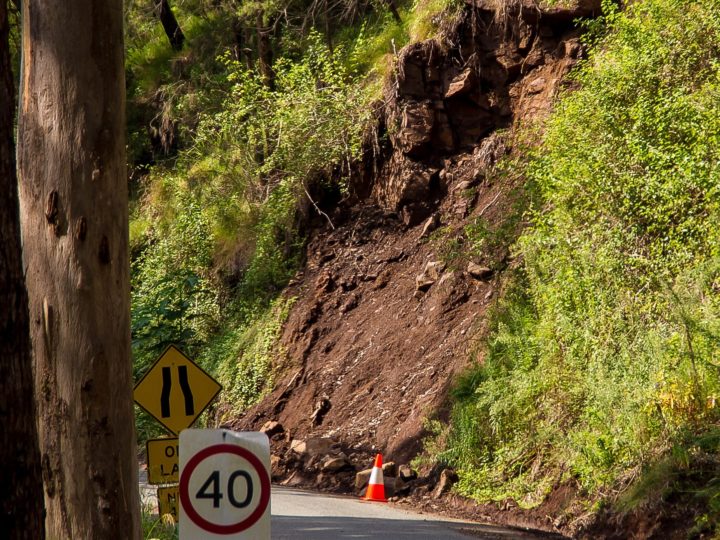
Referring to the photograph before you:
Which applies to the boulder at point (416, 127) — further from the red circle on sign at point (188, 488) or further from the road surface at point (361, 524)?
the red circle on sign at point (188, 488)

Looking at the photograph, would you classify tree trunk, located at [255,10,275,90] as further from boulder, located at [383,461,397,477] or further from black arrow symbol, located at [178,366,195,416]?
black arrow symbol, located at [178,366,195,416]

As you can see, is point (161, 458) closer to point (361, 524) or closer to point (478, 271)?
point (361, 524)

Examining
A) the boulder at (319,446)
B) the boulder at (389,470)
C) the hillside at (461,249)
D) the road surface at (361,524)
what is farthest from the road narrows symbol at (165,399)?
the boulder at (319,446)

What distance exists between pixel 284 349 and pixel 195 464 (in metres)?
18.3

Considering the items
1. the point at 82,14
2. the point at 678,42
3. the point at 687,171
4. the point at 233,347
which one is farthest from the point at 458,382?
the point at 82,14

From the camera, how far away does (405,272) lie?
2273cm

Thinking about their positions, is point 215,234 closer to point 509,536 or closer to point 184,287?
point 184,287

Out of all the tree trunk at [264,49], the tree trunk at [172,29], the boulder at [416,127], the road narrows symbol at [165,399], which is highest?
the tree trunk at [172,29]

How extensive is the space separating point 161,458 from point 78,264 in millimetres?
4699

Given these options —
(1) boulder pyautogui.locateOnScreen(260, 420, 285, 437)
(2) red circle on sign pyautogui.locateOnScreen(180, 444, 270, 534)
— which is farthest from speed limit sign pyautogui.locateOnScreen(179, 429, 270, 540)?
(1) boulder pyautogui.locateOnScreen(260, 420, 285, 437)

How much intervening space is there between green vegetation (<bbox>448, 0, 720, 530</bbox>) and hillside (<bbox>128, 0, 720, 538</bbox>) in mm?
40

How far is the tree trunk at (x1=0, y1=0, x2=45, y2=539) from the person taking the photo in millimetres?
5191

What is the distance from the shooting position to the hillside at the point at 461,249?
1334cm

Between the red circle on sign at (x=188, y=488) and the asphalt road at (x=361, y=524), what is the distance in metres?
6.06
